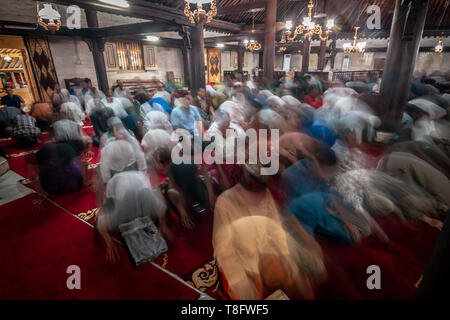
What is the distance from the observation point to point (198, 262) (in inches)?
93.9

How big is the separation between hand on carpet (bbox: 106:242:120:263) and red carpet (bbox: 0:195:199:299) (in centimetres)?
5

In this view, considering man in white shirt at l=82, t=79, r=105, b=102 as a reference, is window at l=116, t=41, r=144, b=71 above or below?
above

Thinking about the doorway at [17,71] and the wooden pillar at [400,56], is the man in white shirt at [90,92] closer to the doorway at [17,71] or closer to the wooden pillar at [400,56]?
the doorway at [17,71]

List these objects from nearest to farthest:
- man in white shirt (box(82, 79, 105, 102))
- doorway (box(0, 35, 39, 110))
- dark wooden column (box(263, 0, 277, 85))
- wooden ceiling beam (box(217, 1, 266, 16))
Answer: dark wooden column (box(263, 0, 277, 85)) < man in white shirt (box(82, 79, 105, 102)) < wooden ceiling beam (box(217, 1, 266, 16)) < doorway (box(0, 35, 39, 110))

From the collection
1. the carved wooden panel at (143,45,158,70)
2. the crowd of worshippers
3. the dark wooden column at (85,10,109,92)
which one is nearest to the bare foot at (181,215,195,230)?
the crowd of worshippers

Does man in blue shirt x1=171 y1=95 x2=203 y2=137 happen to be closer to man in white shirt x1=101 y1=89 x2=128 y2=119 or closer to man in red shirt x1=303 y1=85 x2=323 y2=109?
man in white shirt x1=101 y1=89 x2=128 y2=119

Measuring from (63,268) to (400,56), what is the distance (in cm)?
636

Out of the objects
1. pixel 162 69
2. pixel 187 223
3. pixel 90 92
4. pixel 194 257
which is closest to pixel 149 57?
pixel 162 69

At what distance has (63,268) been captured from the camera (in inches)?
91.7

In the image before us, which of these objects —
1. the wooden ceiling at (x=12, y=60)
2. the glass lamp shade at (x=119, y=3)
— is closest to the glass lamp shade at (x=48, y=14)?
the glass lamp shade at (x=119, y=3)

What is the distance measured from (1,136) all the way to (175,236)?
7.11m

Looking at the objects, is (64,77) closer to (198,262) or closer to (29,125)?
(29,125)

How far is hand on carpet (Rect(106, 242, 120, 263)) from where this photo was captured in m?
2.38

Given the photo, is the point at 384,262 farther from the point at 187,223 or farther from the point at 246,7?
the point at 246,7
